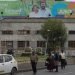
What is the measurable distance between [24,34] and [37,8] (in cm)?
935

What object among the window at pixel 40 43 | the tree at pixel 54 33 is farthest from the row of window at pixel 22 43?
the tree at pixel 54 33

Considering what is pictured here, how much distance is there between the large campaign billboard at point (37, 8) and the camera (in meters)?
110

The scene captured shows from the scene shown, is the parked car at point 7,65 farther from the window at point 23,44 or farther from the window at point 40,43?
the window at point 23,44

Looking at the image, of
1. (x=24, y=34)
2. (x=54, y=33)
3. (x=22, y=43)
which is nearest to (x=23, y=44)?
(x=22, y=43)

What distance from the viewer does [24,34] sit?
107 m

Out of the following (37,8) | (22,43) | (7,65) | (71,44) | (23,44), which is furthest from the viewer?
(37,8)

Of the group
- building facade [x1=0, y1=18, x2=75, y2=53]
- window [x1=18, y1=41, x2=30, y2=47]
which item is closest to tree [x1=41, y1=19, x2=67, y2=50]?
building facade [x1=0, y1=18, x2=75, y2=53]

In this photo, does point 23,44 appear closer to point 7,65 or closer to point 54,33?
point 54,33

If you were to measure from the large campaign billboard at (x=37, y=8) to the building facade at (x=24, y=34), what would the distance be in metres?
2.23

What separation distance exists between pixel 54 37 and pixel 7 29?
56.2 ft

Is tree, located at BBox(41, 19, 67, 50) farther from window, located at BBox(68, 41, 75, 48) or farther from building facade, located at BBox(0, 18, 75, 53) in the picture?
window, located at BBox(68, 41, 75, 48)

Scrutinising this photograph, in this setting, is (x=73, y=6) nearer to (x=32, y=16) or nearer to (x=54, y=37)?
(x=32, y=16)

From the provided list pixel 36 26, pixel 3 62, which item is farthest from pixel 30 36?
pixel 3 62

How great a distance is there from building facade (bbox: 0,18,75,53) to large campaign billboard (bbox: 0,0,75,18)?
7.33 ft
